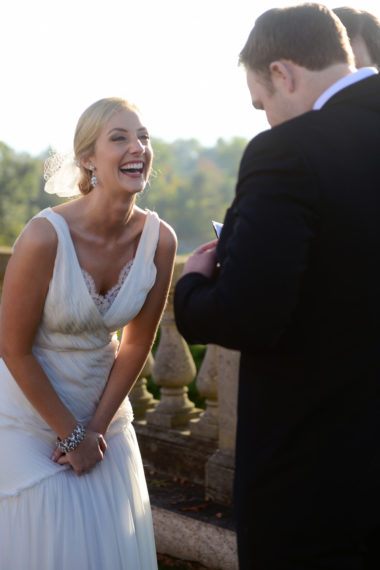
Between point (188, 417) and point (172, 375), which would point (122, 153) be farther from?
point (188, 417)

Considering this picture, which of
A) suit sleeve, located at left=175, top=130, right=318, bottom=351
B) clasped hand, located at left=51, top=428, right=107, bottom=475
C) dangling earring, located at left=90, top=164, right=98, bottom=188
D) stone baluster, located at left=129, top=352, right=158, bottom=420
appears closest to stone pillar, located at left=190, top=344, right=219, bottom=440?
stone baluster, located at left=129, top=352, right=158, bottom=420

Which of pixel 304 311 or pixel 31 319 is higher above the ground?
pixel 304 311

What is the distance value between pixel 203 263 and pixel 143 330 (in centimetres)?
126

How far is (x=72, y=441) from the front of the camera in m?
3.10

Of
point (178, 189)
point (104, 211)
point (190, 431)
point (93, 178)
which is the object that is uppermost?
point (178, 189)

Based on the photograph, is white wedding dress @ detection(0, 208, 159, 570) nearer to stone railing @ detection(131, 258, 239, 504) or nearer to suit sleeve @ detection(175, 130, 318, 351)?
stone railing @ detection(131, 258, 239, 504)

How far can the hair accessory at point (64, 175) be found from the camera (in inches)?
133

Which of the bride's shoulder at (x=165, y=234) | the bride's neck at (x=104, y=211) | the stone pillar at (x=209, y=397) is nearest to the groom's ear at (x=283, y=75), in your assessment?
the bride's neck at (x=104, y=211)

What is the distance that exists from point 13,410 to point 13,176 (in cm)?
8637

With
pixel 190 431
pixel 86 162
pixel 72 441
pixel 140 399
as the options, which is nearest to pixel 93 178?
pixel 86 162

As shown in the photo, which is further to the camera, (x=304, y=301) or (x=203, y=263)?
(x=203, y=263)

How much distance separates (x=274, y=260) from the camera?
6.04ft

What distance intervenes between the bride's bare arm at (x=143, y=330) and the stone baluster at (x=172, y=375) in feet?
6.04

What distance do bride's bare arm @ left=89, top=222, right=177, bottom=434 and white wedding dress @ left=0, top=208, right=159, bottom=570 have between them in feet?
0.17
